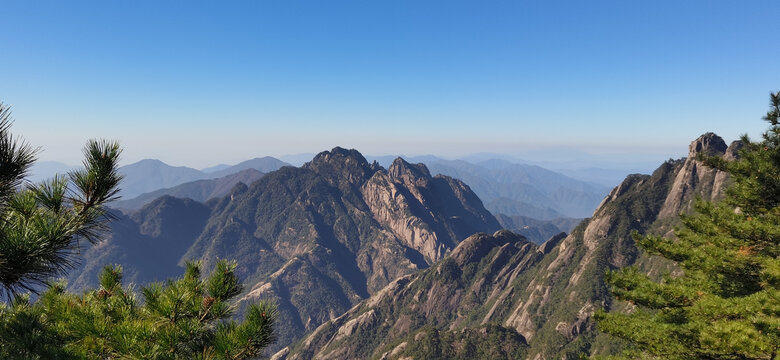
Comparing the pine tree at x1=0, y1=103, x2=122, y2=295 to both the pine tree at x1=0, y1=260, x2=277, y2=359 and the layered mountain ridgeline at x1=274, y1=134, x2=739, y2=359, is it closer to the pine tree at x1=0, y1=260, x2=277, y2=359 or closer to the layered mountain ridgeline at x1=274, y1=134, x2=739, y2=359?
the pine tree at x1=0, y1=260, x2=277, y2=359

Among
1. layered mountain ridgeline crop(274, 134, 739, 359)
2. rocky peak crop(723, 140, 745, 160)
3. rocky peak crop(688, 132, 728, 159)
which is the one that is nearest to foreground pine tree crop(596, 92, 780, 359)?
layered mountain ridgeline crop(274, 134, 739, 359)

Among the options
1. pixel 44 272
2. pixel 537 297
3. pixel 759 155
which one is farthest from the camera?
pixel 537 297

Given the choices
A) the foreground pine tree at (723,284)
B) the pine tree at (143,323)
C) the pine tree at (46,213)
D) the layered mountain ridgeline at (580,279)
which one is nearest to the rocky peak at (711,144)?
the layered mountain ridgeline at (580,279)

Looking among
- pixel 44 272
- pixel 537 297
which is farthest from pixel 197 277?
pixel 537 297

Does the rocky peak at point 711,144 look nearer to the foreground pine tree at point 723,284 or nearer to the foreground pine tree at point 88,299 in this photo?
the foreground pine tree at point 723,284

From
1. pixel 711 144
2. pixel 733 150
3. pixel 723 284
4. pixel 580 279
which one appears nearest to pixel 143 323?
pixel 723 284

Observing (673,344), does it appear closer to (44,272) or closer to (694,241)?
(694,241)

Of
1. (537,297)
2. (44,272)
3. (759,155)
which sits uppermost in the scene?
(759,155)
